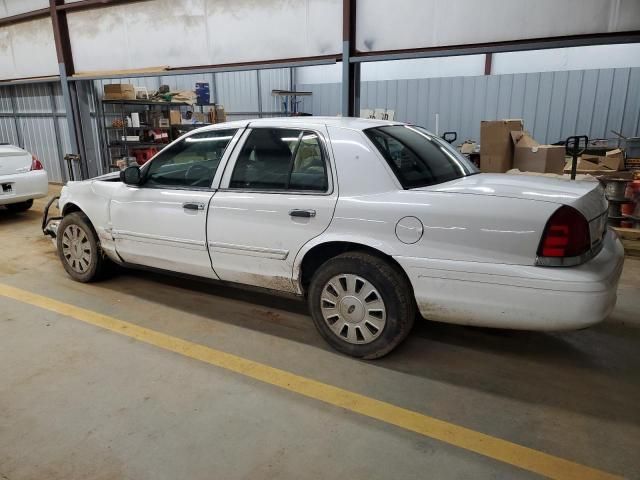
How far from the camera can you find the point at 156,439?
229cm

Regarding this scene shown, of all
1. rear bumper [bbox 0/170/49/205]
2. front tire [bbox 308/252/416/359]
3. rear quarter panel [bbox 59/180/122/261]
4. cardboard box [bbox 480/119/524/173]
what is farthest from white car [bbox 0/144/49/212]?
cardboard box [bbox 480/119/524/173]

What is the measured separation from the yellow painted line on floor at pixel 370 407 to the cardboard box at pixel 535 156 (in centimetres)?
500

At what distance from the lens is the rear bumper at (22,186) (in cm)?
663

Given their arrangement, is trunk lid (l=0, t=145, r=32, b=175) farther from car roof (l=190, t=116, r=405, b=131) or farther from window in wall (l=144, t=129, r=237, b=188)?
car roof (l=190, t=116, r=405, b=131)

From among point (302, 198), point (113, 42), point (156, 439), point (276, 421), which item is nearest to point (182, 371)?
point (156, 439)

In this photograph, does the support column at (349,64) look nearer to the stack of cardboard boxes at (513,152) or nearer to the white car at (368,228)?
the stack of cardboard boxes at (513,152)

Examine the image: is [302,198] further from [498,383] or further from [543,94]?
[543,94]

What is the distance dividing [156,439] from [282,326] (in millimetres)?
1378

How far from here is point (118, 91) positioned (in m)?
9.20

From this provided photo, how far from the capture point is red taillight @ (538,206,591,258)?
2326mm

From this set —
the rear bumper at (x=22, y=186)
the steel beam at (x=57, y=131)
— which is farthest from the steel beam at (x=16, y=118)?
the rear bumper at (x=22, y=186)

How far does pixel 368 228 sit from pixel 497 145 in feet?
14.8

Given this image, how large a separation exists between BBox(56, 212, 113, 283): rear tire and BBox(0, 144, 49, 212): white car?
10.0ft

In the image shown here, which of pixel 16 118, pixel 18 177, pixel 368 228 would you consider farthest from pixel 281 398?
pixel 16 118
